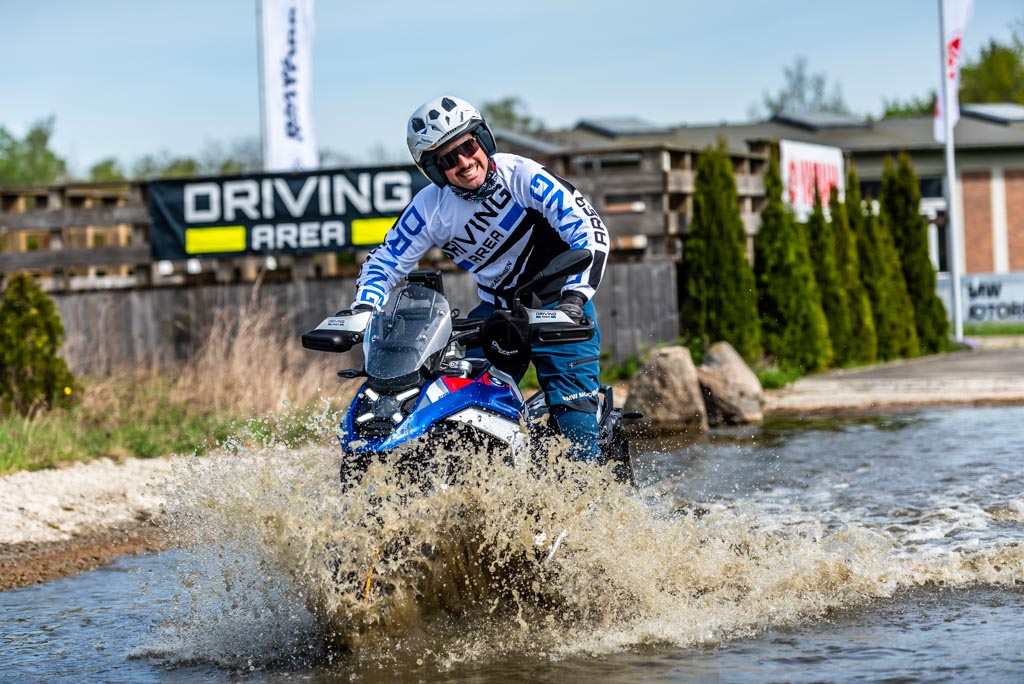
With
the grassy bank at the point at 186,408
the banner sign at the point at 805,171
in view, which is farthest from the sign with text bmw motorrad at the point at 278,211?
the banner sign at the point at 805,171

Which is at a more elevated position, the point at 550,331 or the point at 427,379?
the point at 550,331

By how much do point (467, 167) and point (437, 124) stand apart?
27 cm

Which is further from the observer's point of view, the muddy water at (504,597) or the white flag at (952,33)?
the white flag at (952,33)

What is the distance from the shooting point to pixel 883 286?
18734mm

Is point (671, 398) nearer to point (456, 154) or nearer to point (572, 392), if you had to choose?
point (572, 392)

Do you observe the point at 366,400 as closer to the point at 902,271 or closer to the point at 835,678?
the point at 835,678

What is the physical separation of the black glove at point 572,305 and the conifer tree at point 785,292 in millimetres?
11141

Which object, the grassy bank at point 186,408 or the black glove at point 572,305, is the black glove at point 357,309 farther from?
the grassy bank at point 186,408

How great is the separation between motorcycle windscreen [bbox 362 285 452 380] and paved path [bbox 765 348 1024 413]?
873 centimetres

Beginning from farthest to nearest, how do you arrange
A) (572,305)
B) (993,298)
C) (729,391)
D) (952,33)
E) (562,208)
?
(993,298)
(952,33)
(729,391)
(562,208)
(572,305)

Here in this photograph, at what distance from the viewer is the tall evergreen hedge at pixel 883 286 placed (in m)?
18.6

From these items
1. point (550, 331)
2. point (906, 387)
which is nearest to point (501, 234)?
point (550, 331)

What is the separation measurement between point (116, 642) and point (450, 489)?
5.66ft

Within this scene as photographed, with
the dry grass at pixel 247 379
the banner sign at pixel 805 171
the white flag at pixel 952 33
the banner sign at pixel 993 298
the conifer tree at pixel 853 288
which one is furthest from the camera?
the banner sign at pixel 993 298
